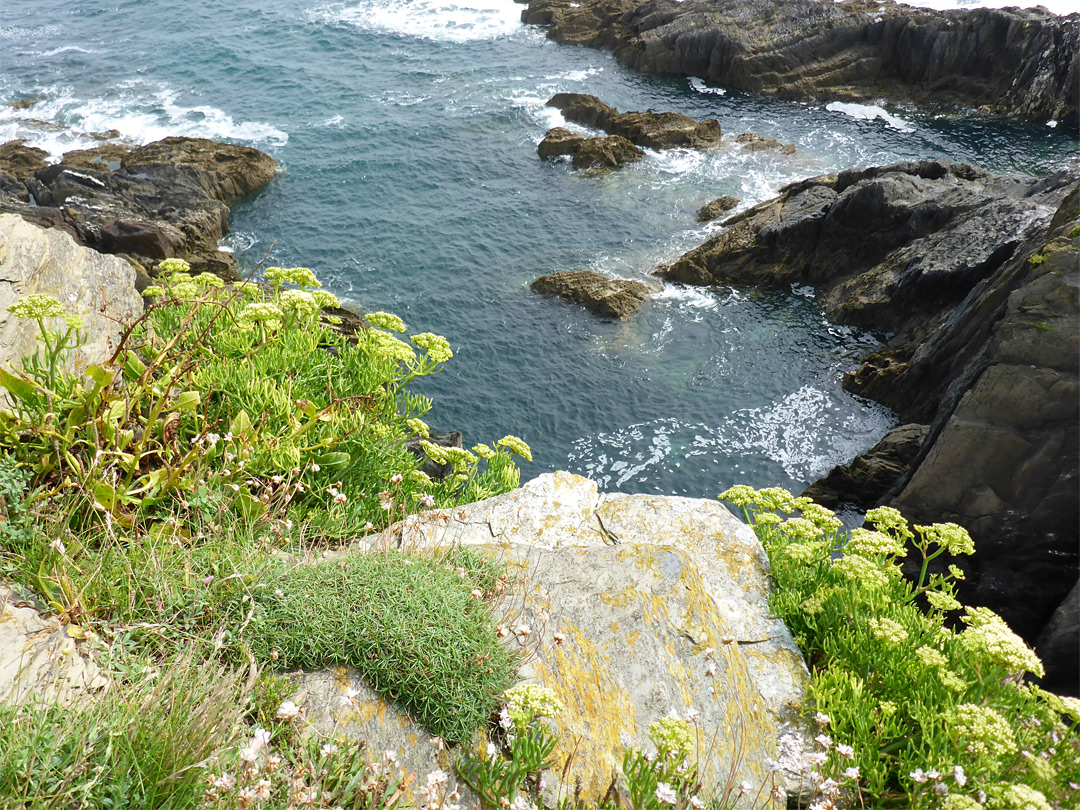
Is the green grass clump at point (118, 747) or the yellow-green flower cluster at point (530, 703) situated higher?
the green grass clump at point (118, 747)

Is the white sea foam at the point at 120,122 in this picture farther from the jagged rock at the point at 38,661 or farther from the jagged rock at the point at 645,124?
the jagged rock at the point at 38,661

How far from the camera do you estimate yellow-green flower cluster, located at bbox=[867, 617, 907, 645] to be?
484 cm

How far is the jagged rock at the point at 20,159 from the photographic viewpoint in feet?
88.6

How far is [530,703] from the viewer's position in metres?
3.79

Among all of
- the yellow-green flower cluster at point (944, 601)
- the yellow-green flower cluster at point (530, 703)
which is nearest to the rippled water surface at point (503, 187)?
the yellow-green flower cluster at point (944, 601)

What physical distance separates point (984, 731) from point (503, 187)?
27.2m

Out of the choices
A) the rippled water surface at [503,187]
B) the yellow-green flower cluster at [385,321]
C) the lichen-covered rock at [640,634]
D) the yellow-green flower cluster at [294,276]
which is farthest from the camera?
the rippled water surface at [503,187]

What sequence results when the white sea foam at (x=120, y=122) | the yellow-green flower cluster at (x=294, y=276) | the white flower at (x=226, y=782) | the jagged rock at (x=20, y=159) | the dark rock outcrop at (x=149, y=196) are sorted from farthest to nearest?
1. the white sea foam at (x=120, y=122)
2. the jagged rock at (x=20, y=159)
3. the dark rock outcrop at (x=149, y=196)
4. the yellow-green flower cluster at (x=294, y=276)
5. the white flower at (x=226, y=782)

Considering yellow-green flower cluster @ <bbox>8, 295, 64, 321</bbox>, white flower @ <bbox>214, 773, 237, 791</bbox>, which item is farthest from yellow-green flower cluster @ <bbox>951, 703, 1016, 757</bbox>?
yellow-green flower cluster @ <bbox>8, 295, 64, 321</bbox>

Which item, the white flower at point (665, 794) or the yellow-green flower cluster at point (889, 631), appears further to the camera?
the yellow-green flower cluster at point (889, 631)

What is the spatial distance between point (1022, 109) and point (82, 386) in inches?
1540

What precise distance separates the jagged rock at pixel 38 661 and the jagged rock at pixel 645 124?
30.7 m

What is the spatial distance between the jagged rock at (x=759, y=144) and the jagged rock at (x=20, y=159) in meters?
28.3

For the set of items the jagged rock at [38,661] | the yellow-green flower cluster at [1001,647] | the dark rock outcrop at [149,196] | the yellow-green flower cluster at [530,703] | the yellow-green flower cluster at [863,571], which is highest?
the yellow-green flower cluster at [530,703]
